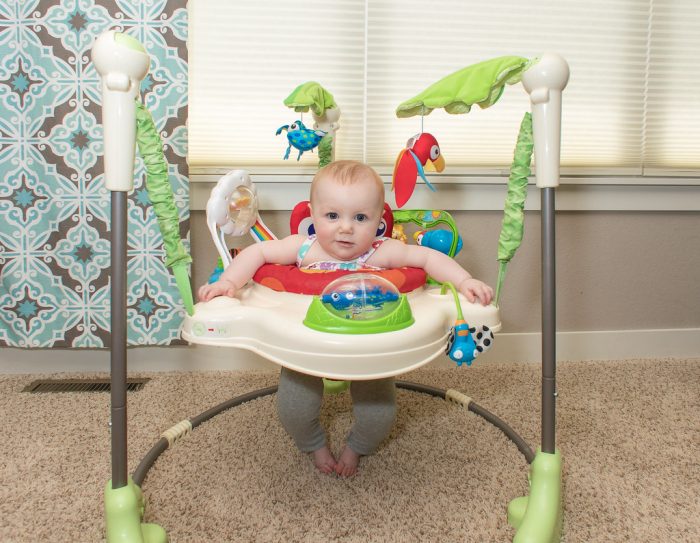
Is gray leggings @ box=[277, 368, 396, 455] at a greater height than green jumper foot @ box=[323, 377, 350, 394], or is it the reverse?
gray leggings @ box=[277, 368, 396, 455]

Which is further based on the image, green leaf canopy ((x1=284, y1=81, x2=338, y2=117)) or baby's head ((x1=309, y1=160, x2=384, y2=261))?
green leaf canopy ((x1=284, y1=81, x2=338, y2=117))

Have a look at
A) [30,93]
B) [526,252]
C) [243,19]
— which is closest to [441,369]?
[526,252]

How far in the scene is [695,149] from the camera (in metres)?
1.65

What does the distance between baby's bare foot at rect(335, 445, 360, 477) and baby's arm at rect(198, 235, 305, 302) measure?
35cm

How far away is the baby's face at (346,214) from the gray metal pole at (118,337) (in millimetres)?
307

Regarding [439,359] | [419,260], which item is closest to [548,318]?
[419,260]

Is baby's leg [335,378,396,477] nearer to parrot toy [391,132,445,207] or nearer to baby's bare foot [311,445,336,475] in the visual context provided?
baby's bare foot [311,445,336,475]

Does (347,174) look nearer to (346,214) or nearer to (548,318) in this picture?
(346,214)

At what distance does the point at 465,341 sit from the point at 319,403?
299 mm

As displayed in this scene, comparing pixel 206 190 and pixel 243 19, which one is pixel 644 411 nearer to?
pixel 206 190

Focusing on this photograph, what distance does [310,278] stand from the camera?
0.89 m

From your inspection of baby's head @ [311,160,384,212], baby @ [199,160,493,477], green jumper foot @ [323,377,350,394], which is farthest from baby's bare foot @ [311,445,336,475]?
baby's head @ [311,160,384,212]

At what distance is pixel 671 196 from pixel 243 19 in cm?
125

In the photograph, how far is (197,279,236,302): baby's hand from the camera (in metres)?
0.90
